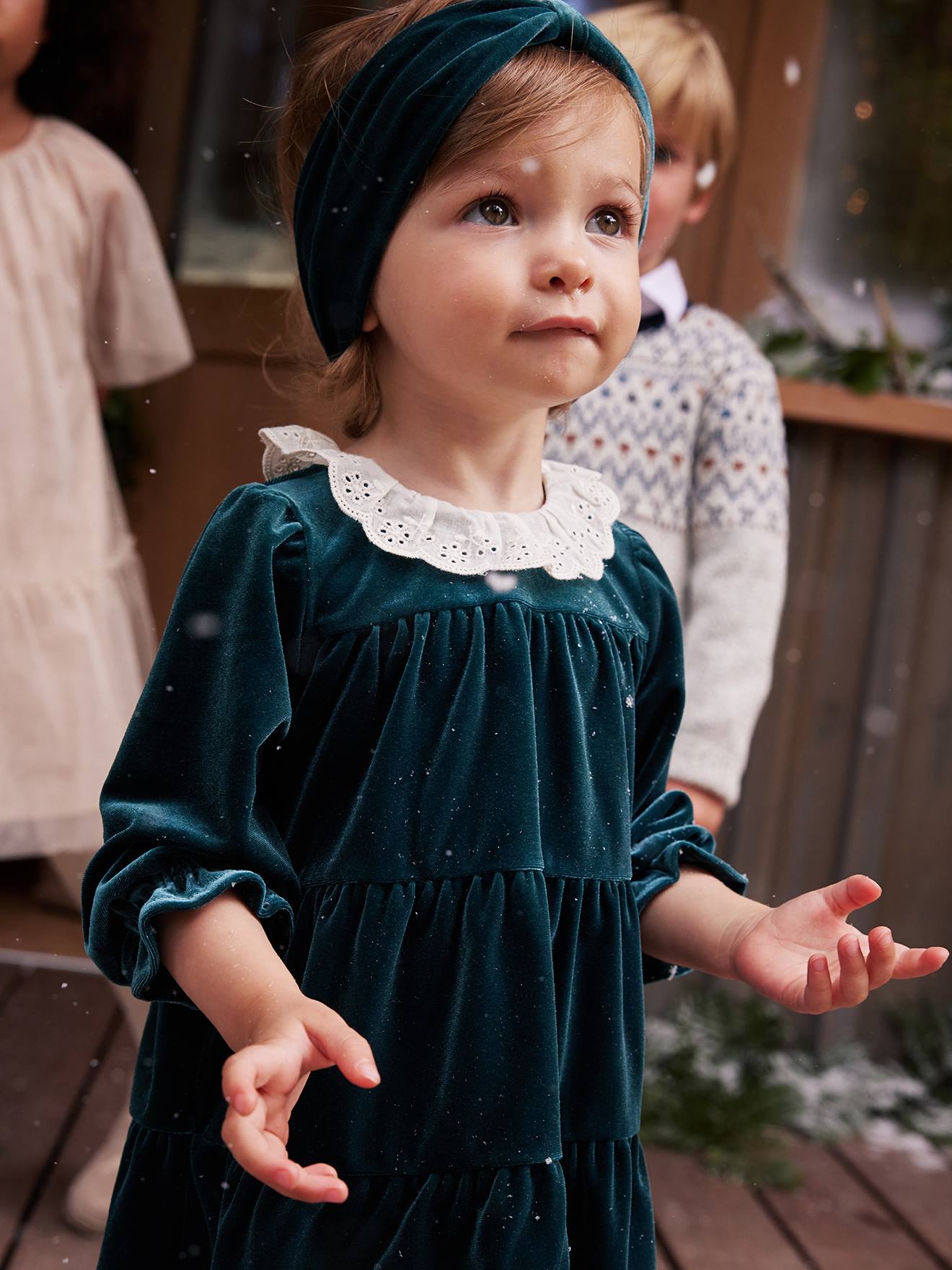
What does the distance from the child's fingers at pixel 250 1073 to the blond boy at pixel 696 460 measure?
1.21 feet

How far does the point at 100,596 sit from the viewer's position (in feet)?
2.38

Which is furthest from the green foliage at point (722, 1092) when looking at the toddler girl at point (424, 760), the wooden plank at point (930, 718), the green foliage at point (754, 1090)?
the toddler girl at point (424, 760)

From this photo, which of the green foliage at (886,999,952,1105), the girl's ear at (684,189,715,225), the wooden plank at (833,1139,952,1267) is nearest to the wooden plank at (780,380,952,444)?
the girl's ear at (684,189,715,225)

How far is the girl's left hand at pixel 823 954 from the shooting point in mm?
428

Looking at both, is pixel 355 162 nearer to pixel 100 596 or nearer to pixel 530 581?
pixel 530 581

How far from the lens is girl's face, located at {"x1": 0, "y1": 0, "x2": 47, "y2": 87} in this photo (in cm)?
66

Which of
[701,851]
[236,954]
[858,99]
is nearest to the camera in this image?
[236,954]

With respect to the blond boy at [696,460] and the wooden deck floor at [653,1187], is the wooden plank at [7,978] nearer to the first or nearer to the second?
the wooden deck floor at [653,1187]

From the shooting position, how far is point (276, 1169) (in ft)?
1.09

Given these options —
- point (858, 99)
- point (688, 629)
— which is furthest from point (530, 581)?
point (858, 99)

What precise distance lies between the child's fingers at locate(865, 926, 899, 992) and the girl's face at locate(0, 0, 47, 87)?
1.90ft

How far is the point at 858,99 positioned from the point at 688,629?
0.91 metres

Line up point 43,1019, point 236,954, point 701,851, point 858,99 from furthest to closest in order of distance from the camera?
point 858,99 → point 43,1019 → point 701,851 → point 236,954

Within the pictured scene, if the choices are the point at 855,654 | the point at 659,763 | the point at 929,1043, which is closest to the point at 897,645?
the point at 855,654
